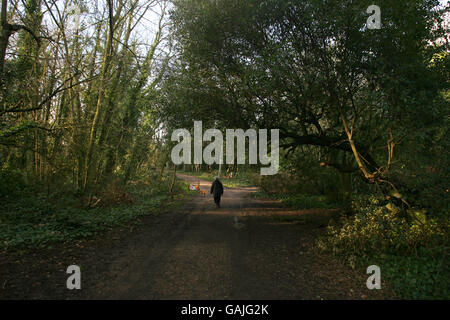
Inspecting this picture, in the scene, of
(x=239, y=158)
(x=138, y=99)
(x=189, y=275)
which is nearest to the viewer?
(x=189, y=275)

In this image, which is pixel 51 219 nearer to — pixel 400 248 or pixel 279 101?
pixel 279 101

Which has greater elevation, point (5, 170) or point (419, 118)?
point (419, 118)

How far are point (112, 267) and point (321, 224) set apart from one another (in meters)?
7.08

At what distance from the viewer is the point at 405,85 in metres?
6.05

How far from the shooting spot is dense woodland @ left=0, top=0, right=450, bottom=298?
5685 mm

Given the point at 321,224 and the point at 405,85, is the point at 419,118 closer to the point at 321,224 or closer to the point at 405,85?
the point at 405,85

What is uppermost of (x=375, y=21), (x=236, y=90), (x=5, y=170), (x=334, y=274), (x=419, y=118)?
(x=375, y=21)

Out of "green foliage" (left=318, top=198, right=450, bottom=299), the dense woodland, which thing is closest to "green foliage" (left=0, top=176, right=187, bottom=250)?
the dense woodland

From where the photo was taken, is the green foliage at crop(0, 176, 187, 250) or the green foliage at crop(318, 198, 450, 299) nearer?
the green foliage at crop(318, 198, 450, 299)

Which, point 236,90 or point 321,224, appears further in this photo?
point 321,224

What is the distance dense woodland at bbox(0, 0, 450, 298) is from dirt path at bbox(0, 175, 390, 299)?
0.90 meters

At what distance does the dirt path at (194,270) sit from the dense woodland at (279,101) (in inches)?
35.3

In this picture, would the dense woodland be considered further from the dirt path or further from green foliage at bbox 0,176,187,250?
the dirt path

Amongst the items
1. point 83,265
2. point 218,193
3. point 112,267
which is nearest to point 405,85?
point 112,267
